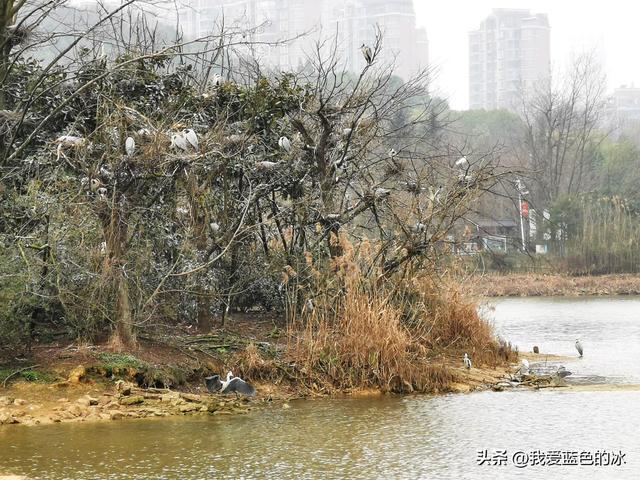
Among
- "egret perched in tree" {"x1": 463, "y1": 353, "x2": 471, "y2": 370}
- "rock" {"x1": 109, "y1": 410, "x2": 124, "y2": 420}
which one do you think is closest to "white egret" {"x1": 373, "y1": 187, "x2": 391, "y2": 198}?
"egret perched in tree" {"x1": 463, "y1": 353, "x2": 471, "y2": 370}

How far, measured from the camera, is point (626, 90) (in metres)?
178

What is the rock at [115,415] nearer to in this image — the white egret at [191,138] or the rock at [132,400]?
the rock at [132,400]

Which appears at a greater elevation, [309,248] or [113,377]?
[309,248]

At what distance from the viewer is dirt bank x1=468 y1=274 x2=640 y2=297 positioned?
30.0 m

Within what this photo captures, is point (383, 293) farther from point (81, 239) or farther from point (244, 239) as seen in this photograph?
point (81, 239)

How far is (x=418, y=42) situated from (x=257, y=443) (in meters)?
153

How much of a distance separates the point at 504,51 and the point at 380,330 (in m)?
156

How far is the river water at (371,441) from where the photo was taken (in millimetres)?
7676

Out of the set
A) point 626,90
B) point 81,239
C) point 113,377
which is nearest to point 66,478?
point 113,377

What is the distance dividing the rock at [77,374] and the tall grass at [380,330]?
2326 mm

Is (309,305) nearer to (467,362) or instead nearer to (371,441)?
(467,362)

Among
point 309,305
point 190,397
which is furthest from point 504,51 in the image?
point 190,397

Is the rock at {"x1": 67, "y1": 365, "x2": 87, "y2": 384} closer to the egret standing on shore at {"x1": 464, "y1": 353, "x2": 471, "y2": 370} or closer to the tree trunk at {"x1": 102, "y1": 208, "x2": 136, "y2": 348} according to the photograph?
the tree trunk at {"x1": 102, "y1": 208, "x2": 136, "y2": 348}

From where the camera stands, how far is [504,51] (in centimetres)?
16125
